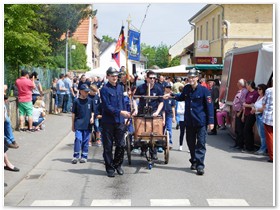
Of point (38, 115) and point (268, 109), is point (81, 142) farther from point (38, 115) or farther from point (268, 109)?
point (38, 115)

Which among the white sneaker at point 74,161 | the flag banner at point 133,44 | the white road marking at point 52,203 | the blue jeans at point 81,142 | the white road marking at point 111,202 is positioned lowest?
the white road marking at point 52,203

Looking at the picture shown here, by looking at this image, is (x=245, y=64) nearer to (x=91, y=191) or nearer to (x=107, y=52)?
(x=91, y=191)

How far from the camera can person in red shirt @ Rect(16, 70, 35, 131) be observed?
15836 mm

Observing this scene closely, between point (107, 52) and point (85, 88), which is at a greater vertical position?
point (107, 52)

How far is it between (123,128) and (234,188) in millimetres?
2252

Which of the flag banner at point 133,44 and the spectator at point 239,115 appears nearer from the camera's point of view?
the spectator at point 239,115

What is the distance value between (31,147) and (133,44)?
3.82 meters

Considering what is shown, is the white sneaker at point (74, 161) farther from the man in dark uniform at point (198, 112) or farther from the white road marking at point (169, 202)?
the white road marking at point (169, 202)

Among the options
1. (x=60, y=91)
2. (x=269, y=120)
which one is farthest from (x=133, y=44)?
(x=60, y=91)

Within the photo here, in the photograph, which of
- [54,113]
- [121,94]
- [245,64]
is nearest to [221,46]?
[54,113]

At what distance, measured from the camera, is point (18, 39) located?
60.1 feet

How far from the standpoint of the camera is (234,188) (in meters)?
8.45

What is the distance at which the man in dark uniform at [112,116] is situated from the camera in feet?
30.8

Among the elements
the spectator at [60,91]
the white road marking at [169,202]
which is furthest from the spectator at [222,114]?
the white road marking at [169,202]
